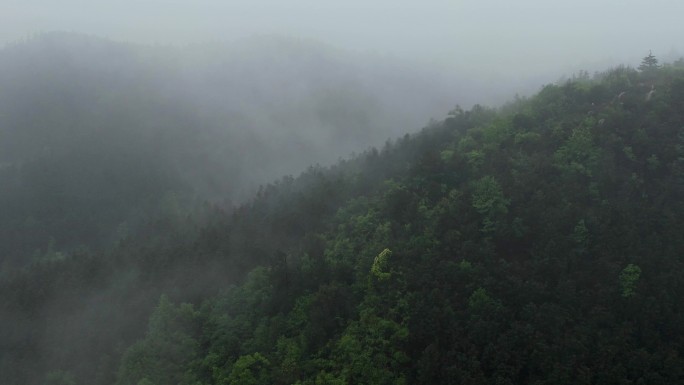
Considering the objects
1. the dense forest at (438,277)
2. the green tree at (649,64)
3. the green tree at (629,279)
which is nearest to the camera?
the dense forest at (438,277)

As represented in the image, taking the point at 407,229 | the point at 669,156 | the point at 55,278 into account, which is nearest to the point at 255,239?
the point at 407,229

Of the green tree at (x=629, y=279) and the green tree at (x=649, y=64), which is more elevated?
the green tree at (x=649, y=64)

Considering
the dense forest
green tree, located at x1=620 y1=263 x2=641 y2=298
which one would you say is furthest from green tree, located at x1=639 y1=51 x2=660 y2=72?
green tree, located at x1=620 y1=263 x2=641 y2=298

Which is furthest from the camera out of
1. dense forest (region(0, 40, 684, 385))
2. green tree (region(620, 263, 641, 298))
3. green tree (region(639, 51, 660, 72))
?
green tree (region(639, 51, 660, 72))

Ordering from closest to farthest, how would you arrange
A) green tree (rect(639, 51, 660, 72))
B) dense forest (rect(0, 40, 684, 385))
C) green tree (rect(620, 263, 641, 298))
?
dense forest (rect(0, 40, 684, 385)), green tree (rect(620, 263, 641, 298)), green tree (rect(639, 51, 660, 72))

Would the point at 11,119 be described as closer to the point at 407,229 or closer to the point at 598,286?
the point at 407,229

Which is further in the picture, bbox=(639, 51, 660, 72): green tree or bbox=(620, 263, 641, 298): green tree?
bbox=(639, 51, 660, 72): green tree

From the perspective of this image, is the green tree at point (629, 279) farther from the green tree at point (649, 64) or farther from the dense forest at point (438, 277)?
the green tree at point (649, 64)

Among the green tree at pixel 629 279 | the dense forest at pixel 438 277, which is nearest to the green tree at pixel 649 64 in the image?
the dense forest at pixel 438 277

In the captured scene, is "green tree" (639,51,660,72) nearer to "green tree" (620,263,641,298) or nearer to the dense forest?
the dense forest
